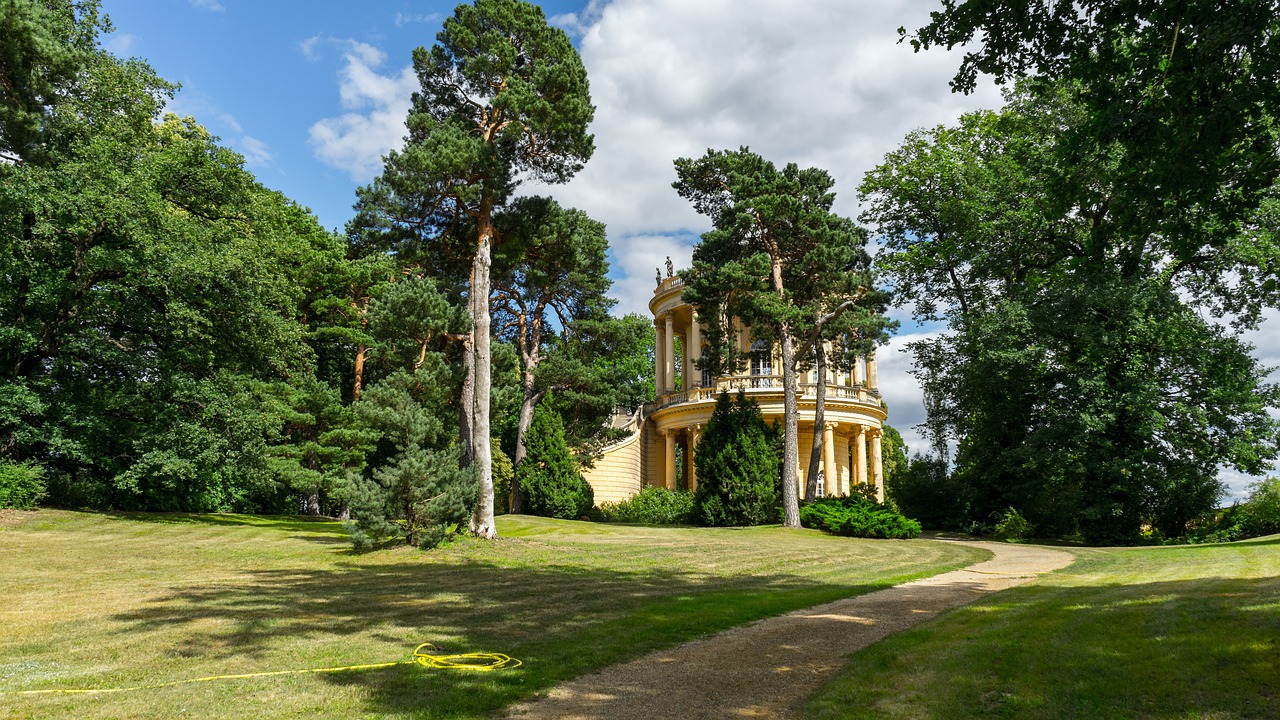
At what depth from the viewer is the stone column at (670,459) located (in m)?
42.9

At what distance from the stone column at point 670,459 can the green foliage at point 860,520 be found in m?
15.9

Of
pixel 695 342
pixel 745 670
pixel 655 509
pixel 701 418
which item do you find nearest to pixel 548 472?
pixel 655 509

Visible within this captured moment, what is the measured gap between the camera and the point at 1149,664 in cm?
619

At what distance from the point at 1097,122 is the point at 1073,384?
59.3 feet

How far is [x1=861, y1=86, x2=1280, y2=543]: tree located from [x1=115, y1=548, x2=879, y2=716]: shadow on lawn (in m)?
13.7

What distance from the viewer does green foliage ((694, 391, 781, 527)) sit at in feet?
95.9

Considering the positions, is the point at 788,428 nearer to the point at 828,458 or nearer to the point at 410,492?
the point at 828,458

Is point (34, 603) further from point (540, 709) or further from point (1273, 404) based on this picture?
point (1273, 404)

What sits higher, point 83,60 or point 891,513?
point 83,60

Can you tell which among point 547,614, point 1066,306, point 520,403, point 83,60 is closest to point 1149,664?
point 547,614

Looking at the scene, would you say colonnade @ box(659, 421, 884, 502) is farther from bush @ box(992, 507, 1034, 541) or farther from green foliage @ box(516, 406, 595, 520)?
bush @ box(992, 507, 1034, 541)

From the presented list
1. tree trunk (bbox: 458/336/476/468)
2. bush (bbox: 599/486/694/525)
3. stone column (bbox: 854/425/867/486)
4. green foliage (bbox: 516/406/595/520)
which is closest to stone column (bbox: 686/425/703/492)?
bush (bbox: 599/486/694/525)

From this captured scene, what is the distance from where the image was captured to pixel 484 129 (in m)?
21.2

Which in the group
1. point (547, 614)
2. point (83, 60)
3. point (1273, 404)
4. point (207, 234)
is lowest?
point (547, 614)
